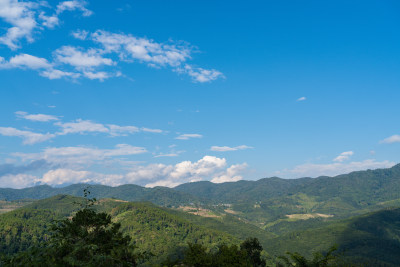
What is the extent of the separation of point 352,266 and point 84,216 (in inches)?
1055

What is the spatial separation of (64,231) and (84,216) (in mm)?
2805

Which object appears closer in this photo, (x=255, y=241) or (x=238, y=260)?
(x=238, y=260)

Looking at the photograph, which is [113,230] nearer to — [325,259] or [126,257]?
[126,257]

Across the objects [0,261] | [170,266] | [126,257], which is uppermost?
[0,261]

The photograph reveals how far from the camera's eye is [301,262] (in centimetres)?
2348

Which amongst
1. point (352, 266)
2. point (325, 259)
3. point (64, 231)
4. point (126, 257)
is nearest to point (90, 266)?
point (126, 257)

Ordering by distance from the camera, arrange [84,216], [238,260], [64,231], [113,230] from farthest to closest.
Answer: [238,260]
[113,230]
[84,216]
[64,231]

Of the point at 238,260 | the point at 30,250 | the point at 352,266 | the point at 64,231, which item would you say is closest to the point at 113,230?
the point at 64,231

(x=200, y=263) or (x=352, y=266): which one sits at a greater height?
(x=352, y=266)

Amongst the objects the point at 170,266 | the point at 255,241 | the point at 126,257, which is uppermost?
the point at 126,257

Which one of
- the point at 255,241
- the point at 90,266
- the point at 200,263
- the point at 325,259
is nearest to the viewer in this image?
the point at 90,266

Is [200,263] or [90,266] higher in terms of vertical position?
[90,266]

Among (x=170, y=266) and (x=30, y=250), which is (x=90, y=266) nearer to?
(x=30, y=250)

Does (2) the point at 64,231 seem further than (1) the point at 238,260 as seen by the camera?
No
